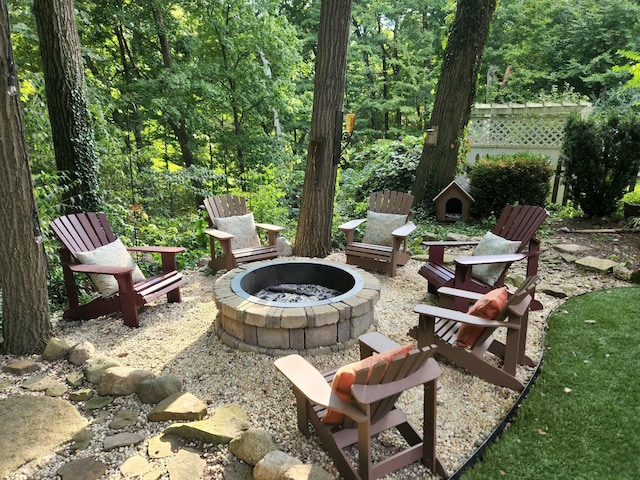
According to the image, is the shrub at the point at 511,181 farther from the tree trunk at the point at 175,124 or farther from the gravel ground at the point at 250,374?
the tree trunk at the point at 175,124

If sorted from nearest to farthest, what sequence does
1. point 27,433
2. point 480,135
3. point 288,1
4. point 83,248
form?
point 27,433 < point 83,248 < point 480,135 < point 288,1

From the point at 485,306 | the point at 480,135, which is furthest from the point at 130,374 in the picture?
the point at 480,135

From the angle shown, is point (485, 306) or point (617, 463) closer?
point (617, 463)

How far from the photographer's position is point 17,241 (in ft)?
7.81

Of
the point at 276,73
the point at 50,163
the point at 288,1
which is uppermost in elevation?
the point at 288,1

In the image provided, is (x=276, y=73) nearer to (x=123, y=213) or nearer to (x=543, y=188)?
(x=123, y=213)

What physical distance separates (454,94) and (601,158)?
2302mm

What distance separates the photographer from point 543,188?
5730mm

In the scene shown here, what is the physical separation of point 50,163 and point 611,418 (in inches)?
223

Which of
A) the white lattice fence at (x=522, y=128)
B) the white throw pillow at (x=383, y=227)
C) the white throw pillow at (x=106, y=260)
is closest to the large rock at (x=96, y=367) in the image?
the white throw pillow at (x=106, y=260)

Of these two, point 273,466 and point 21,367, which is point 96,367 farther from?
point 273,466

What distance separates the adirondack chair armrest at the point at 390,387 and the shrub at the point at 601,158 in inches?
208

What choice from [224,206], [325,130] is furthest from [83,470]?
[325,130]

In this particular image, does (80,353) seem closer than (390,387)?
No
